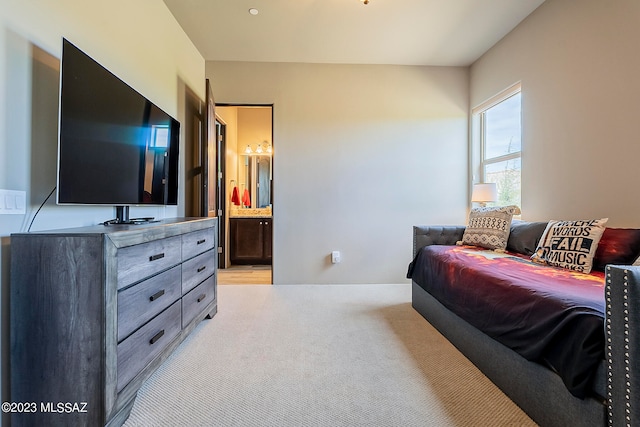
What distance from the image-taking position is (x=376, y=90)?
3.74 meters

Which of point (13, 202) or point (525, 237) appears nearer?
point (13, 202)

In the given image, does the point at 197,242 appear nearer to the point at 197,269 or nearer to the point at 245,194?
the point at 197,269

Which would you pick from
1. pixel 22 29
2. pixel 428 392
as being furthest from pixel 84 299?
pixel 428 392

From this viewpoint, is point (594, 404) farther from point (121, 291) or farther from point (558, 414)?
point (121, 291)

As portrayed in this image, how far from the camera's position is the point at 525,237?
238cm

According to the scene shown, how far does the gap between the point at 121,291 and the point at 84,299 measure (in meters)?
0.13

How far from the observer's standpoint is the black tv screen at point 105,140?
1.36 meters

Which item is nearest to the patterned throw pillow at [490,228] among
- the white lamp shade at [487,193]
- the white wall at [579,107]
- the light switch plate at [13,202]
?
the white lamp shade at [487,193]

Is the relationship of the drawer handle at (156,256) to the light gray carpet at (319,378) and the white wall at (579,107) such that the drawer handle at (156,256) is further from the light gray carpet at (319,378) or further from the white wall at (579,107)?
the white wall at (579,107)

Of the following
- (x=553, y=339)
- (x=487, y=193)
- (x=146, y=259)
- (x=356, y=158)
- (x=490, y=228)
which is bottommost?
(x=553, y=339)

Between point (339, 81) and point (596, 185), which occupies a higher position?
point (339, 81)

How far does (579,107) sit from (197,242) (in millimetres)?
3115

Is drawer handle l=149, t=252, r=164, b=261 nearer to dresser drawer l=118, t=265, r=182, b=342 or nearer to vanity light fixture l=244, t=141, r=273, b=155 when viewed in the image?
dresser drawer l=118, t=265, r=182, b=342

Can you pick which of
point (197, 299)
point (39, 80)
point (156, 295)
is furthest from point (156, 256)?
point (39, 80)
